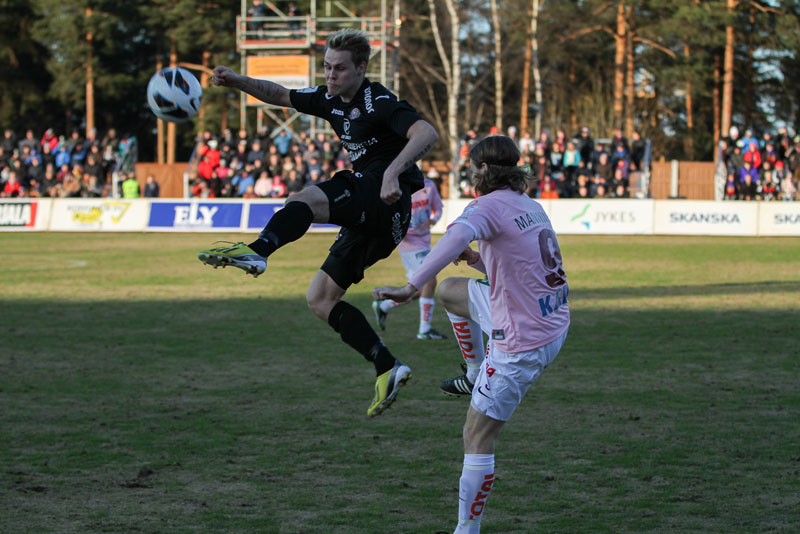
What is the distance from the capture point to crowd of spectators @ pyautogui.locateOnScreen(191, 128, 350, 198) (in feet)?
108

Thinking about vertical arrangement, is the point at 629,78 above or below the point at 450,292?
above

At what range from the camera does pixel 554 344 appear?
17.0 feet

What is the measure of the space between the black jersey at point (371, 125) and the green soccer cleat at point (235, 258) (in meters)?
1.26

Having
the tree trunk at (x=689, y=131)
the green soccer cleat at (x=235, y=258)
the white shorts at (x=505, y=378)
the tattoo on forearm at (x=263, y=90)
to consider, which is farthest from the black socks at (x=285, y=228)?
the tree trunk at (x=689, y=131)

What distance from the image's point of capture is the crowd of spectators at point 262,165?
32.9 metres

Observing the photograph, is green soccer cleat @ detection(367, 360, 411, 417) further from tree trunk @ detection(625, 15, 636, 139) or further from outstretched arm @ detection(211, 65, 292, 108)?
tree trunk @ detection(625, 15, 636, 139)

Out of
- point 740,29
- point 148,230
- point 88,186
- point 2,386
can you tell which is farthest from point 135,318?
point 740,29

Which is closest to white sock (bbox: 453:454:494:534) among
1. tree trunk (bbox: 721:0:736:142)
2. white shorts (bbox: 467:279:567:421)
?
white shorts (bbox: 467:279:567:421)

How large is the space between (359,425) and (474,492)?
288 cm

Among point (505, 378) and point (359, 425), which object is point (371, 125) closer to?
point (505, 378)

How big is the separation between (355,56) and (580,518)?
10.0 ft

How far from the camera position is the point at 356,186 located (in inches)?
240

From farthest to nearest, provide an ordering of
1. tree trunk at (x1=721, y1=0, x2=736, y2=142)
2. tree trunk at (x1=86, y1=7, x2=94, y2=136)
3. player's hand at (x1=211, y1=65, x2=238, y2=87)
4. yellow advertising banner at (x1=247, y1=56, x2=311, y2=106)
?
tree trunk at (x1=86, y1=7, x2=94, y2=136), tree trunk at (x1=721, y1=0, x2=736, y2=142), yellow advertising banner at (x1=247, y1=56, x2=311, y2=106), player's hand at (x1=211, y1=65, x2=238, y2=87)

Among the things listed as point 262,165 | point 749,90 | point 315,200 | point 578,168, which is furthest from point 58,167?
point 749,90
